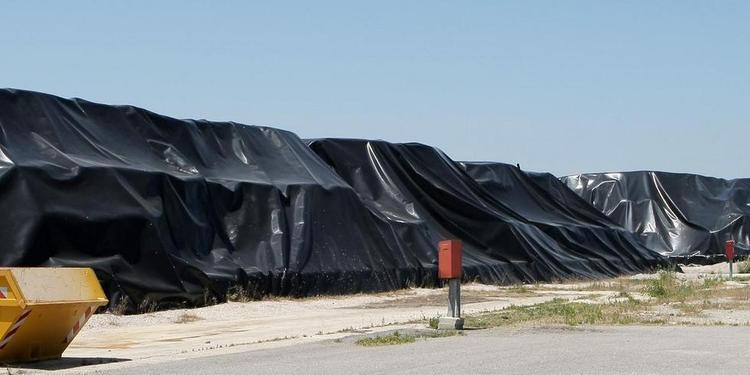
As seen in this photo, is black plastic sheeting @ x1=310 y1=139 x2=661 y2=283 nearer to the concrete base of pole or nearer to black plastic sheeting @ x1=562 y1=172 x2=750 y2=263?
black plastic sheeting @ x1=562 y1=172 x2=750 y2=263

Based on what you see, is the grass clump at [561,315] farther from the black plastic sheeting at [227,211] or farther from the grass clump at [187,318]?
the black plastic sheeting at [227,211]

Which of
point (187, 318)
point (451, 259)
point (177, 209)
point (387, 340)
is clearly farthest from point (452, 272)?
point (177, 209)

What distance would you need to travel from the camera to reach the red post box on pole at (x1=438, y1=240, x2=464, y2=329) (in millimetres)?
13711

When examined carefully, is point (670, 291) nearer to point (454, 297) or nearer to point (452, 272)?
point (454, 297)

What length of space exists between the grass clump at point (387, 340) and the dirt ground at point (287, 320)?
0.82 metres

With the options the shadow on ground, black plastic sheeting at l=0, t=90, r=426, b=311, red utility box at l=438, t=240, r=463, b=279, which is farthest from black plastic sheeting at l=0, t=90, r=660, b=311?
red utility box at l=438, t=240, r=463, b=279

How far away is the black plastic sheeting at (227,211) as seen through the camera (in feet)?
58.4

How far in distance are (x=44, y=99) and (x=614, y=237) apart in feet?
67.5

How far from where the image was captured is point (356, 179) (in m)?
28.1

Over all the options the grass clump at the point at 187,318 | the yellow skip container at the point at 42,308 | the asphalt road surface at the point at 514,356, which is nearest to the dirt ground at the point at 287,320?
the grass clump at the point at 187,318

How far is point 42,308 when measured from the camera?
11.0 metres

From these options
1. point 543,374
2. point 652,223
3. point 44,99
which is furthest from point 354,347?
point 652,223

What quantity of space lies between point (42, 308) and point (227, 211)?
10.8 m

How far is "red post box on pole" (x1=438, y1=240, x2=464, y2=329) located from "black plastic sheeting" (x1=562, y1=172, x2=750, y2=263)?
28.6 meters
